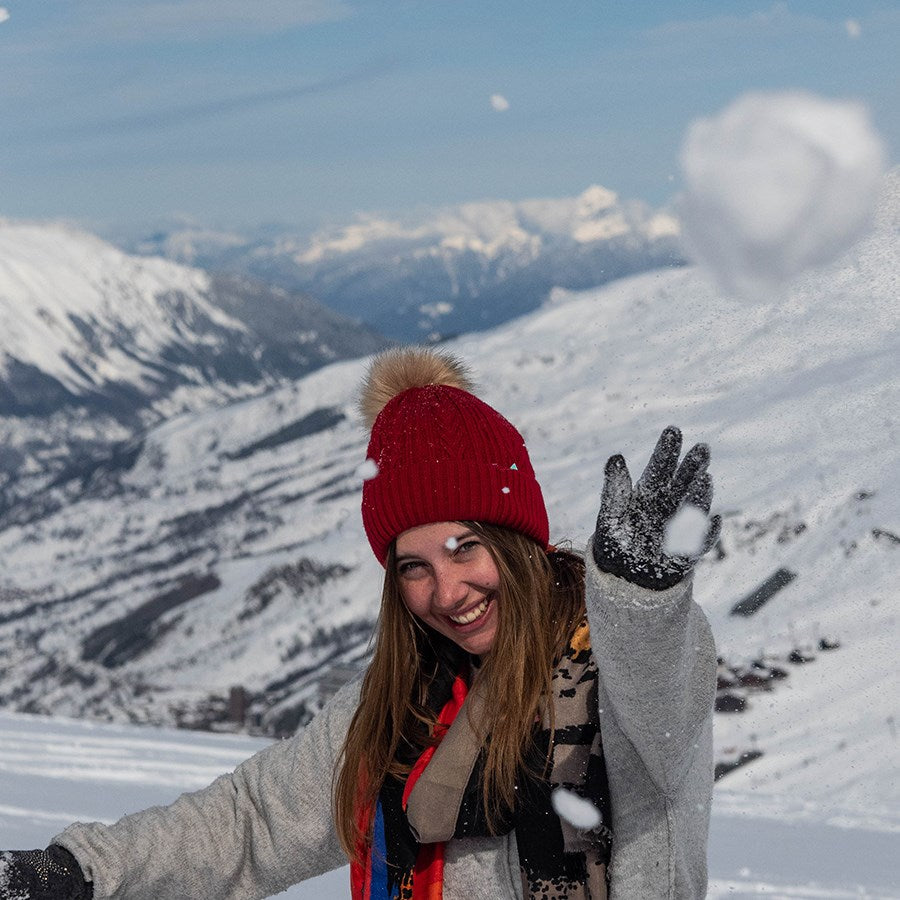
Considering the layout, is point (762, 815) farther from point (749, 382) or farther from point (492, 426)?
point (492, 426)

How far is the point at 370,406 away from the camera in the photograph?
2830mm

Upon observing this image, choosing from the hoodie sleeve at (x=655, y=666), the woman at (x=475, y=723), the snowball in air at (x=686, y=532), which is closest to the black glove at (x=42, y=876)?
the woman at (x=475, y=723)

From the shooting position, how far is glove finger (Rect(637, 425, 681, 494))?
1817 mm

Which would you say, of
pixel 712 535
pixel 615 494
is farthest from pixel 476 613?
pixel 712 535

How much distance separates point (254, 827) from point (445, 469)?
42.0 inches

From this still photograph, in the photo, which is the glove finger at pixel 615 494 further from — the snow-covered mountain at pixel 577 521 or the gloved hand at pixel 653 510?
the snow-covered mountain at pixel 577 521

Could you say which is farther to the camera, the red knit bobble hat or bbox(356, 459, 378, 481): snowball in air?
bbox(356, 459, 378, 481): snowball in air

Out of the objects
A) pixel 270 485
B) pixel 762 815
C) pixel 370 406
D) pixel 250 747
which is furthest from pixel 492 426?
pixel 270 485

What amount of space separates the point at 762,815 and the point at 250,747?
3.25 m

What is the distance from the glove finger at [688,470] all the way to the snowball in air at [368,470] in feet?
3.05

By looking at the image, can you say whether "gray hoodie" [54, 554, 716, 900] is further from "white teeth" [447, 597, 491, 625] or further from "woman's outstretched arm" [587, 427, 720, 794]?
"white teeth" [447, 597, 491, 625]

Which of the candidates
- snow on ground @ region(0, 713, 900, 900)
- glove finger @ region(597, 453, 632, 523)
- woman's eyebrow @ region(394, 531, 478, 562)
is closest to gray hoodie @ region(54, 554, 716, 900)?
glove finger @ region(597, 453, 632, 523)

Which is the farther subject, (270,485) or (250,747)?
(270,485)

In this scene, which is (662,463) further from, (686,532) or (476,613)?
(476,613)
